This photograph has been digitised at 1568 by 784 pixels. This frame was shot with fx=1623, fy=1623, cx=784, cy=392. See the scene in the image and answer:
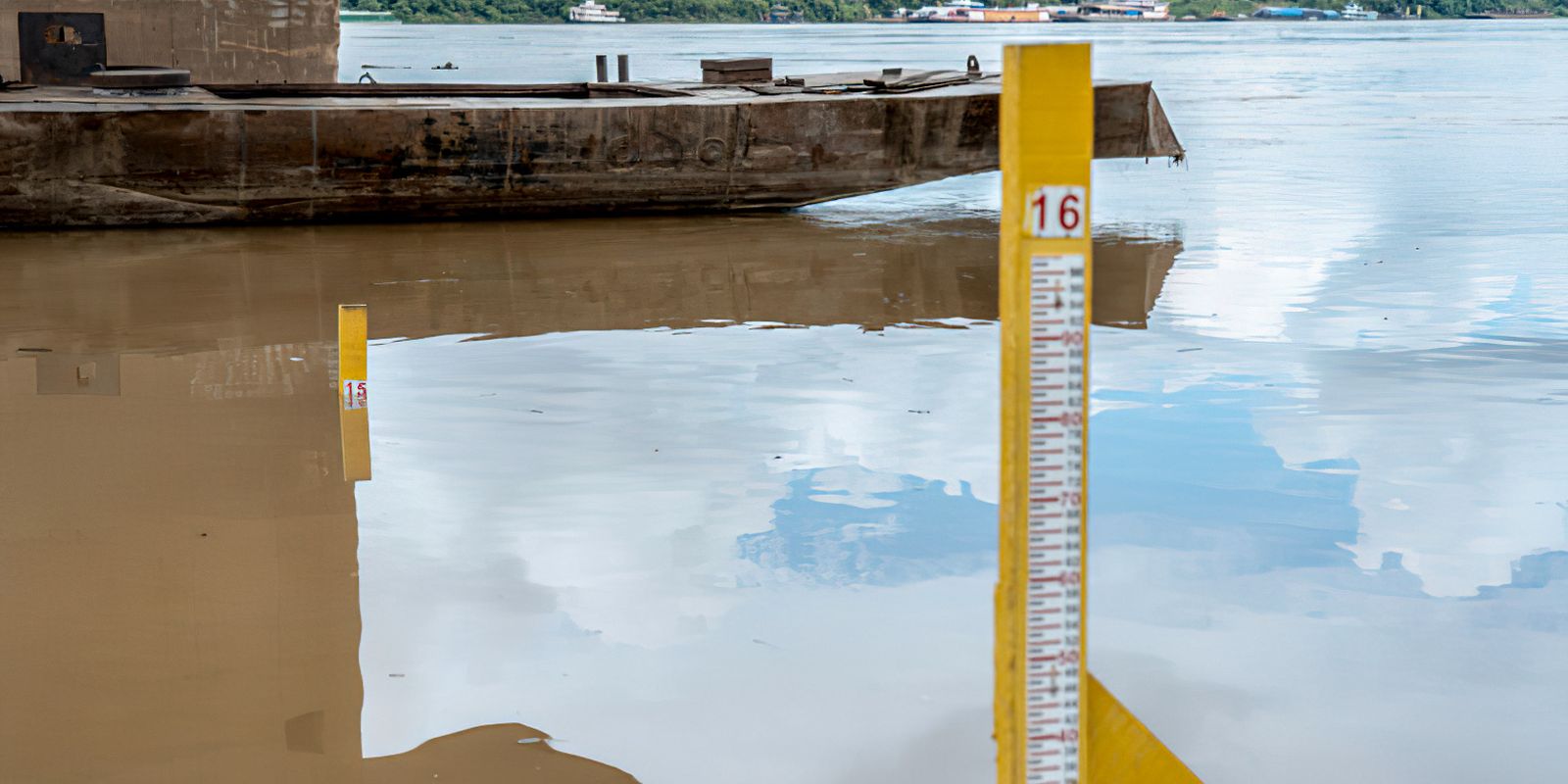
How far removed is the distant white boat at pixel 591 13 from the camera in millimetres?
141000

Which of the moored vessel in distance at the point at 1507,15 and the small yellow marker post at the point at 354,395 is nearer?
the small yellow marker post at the point at 354,395

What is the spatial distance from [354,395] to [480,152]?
697 cm

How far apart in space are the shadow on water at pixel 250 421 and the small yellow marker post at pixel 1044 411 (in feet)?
4.64

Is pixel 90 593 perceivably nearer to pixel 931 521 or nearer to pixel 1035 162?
pixel 931 521

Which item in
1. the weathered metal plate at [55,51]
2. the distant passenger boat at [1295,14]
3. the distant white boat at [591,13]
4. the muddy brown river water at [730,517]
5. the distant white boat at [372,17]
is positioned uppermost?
the distant passenger boat at [1295,14]

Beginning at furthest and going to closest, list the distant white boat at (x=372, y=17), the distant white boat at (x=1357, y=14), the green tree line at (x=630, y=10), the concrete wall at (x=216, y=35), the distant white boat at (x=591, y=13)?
the distant white boat at (x=1357, y=14) < the distant white boat at (x=591, y=13) < the distant white boat at (x=372, y=17) < the green tree line at (x=630, y=10) < the concrete wall at (x=216, y=35)

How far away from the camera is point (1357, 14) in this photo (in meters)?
157

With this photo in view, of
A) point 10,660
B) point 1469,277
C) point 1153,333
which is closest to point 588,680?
point 10,660

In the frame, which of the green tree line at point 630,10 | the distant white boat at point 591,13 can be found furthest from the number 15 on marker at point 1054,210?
the distant white boat at point 591,13

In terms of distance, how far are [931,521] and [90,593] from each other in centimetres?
274

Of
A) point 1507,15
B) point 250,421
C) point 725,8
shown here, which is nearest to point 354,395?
point 250,421

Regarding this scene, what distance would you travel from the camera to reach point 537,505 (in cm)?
586

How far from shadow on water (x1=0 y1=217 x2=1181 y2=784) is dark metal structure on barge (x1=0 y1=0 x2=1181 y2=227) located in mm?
298

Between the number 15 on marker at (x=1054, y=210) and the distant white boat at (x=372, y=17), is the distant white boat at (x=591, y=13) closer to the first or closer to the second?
the distant white boat at (x=372, y=17)
